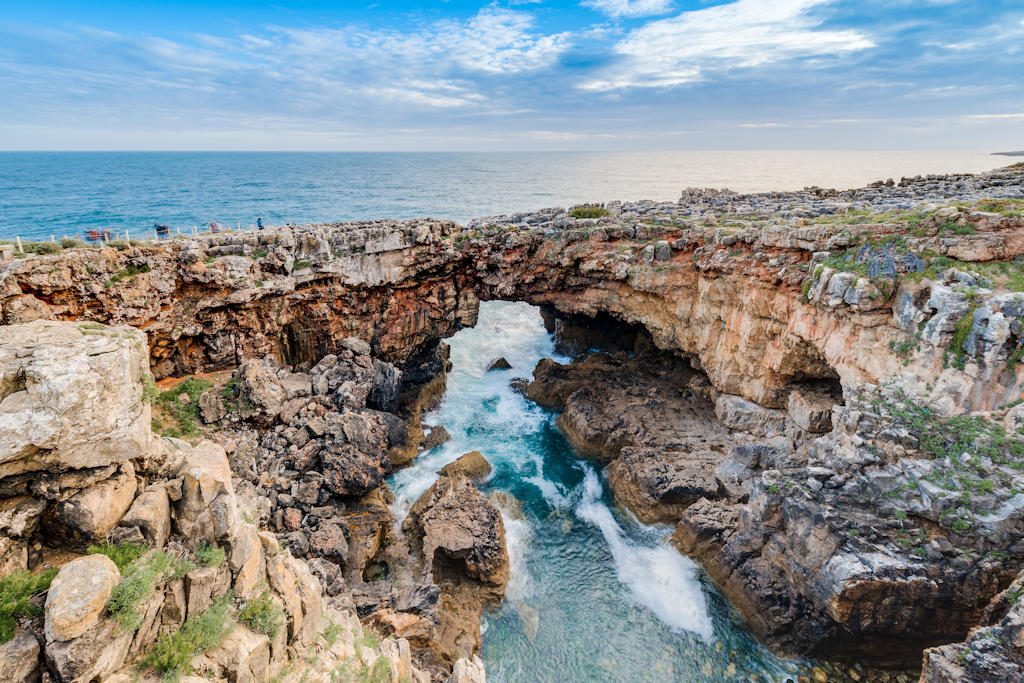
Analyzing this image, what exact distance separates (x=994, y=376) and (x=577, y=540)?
16828mm

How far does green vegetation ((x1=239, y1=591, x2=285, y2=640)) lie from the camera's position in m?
8.84

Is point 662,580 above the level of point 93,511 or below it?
below

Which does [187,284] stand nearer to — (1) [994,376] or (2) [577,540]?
(2) [577,540]

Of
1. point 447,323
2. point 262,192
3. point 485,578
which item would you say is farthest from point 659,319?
point 262,192

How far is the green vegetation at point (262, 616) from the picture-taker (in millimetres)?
8836

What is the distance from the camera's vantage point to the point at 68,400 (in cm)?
750

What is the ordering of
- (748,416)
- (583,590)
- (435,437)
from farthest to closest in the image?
(435,437)
(748,416)
(583,590)

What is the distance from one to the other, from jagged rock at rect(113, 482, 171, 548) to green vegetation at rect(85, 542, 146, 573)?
0.90 feet

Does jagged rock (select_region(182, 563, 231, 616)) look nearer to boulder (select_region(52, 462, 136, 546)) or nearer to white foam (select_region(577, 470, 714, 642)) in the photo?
boulder (select_region(52, 462, 136, 546))

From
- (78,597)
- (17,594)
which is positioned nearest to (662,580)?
(78,597)

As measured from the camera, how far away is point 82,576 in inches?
273

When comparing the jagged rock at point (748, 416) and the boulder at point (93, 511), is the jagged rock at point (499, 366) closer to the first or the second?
the jagged rock at point (748, 416)

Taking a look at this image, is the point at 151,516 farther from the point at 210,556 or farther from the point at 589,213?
the point at 589,213

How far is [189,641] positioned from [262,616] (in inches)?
54.6
